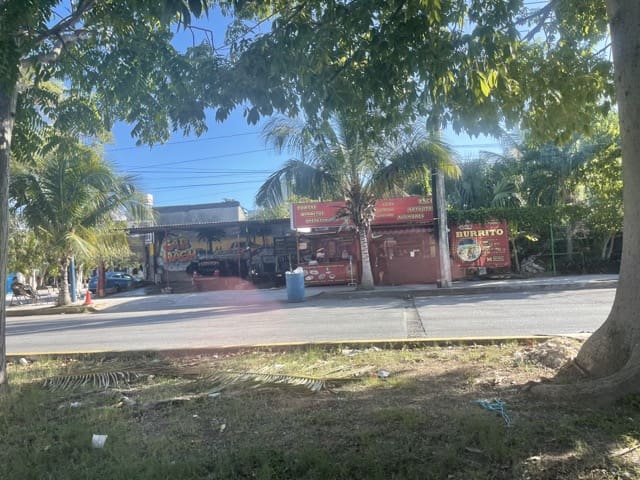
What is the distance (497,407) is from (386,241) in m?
16.4

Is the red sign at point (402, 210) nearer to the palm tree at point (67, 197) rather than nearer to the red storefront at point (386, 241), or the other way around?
the red storefront at point (386, 241)

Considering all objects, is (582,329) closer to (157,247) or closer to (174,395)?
(174,395)

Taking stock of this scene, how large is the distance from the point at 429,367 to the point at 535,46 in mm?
4668

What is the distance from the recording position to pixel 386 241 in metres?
19.9

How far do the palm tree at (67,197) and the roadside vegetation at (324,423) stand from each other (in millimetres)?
12301

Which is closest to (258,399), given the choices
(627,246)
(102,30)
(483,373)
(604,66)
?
(483,373)

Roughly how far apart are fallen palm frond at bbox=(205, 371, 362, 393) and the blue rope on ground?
150cm

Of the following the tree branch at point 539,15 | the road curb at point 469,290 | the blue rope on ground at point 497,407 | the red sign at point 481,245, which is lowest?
the road curb at point 469,290

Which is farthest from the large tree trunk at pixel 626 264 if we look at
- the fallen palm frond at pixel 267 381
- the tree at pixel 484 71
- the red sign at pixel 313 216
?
the red sign at pixel 313 216

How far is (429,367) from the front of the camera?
5.15m

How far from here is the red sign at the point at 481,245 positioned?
18.9 m

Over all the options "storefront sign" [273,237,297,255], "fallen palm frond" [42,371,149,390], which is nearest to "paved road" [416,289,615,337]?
"fallen palm frond" [42,371,149,390]

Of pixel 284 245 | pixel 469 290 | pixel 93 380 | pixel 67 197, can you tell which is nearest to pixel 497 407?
pixel 93 380

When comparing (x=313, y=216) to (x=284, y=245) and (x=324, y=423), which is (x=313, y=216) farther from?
(x=324, y=423)
